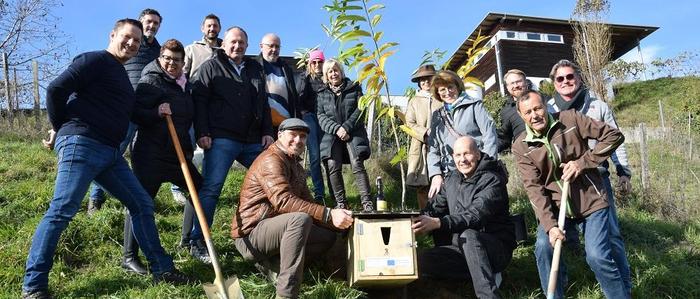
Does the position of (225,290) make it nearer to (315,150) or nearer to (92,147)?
A: (92,147)

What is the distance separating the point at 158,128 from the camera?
4.20 meters

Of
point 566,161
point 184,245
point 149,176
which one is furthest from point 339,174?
point 566,161

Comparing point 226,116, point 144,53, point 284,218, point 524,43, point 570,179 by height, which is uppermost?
point 524,43

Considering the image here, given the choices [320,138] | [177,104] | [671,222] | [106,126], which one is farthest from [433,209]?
[671,222]

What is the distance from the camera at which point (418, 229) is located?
380 cm

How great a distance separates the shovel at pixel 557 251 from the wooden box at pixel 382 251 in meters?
0.82

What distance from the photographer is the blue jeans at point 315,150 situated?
569 cm

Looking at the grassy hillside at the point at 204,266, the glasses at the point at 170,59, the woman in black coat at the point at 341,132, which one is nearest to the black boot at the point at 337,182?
the woman in black coat at the point at 341,132

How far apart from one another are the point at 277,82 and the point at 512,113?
7.26 feet

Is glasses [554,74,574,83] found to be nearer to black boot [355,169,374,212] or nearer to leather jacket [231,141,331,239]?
black boot [355,169,374,212]

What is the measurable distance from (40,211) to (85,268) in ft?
5.06

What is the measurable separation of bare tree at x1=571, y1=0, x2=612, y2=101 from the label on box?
1744 centimetres

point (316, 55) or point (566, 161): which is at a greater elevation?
point (316, 55)

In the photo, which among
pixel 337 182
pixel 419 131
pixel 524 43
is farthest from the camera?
pixel 524 43
